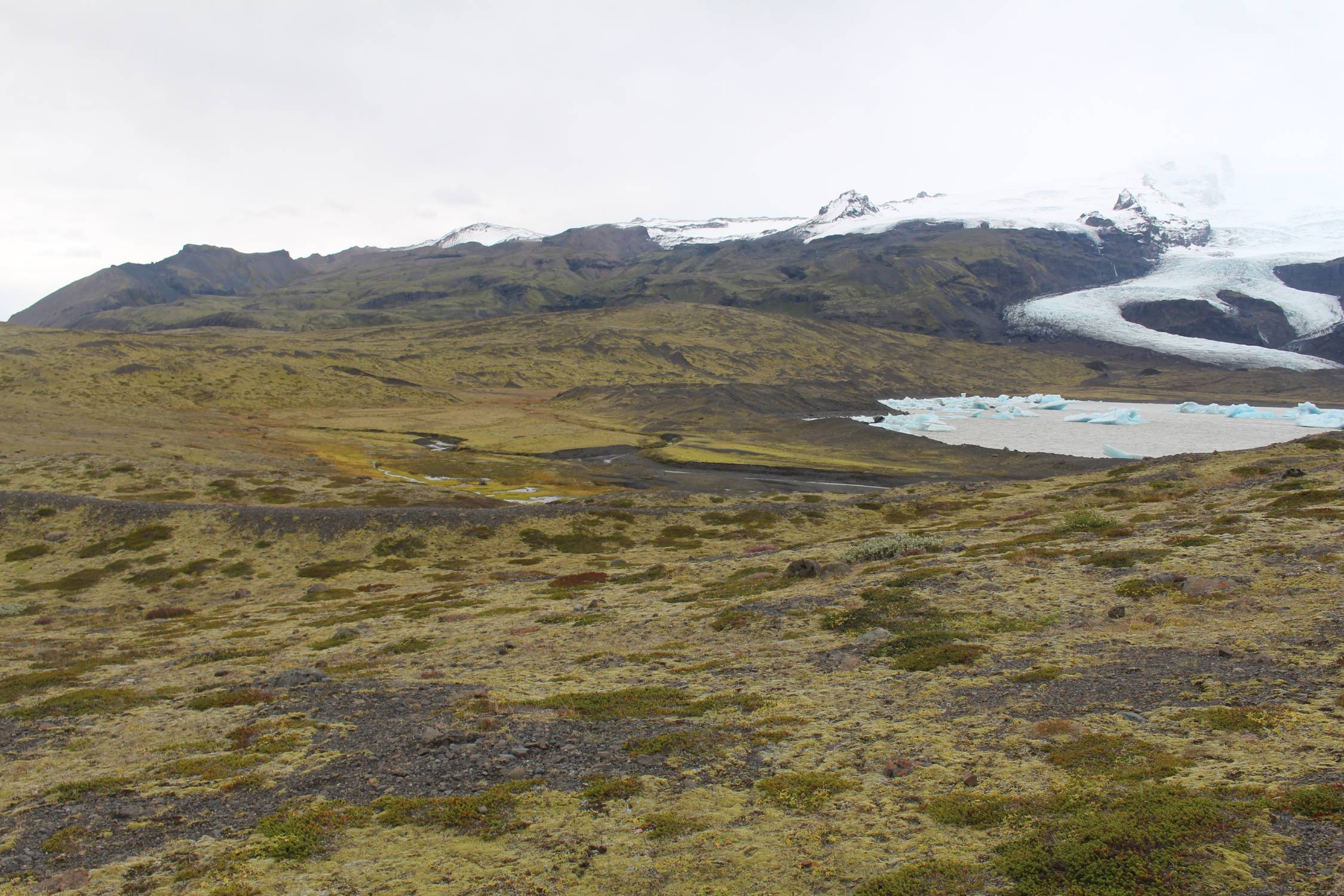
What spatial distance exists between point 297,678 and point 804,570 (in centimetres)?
2054

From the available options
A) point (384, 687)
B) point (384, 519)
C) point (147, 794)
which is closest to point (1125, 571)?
point (384, 687)

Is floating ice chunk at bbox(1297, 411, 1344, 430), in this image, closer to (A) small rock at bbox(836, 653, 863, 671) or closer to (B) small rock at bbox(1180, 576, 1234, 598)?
(B) small rock at bbox(1180, 576, 1234, 598)

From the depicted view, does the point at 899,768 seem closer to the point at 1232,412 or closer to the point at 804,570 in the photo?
the point at 804,570

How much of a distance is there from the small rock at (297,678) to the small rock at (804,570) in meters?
19.4

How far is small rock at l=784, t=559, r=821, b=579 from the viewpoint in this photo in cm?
3312

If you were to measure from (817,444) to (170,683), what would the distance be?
123 m

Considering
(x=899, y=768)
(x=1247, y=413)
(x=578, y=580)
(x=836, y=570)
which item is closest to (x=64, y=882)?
(x=899, y=768)

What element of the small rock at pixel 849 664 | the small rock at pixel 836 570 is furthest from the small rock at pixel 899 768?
the small rock at pixel 836 570

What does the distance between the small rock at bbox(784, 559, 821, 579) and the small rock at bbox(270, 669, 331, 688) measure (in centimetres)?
1942

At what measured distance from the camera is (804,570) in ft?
110

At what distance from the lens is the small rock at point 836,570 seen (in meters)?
32.4

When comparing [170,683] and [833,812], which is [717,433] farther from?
[833,812]

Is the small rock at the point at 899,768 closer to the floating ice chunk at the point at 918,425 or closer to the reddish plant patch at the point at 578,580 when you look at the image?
the reddish plant patch at the point at 578,580

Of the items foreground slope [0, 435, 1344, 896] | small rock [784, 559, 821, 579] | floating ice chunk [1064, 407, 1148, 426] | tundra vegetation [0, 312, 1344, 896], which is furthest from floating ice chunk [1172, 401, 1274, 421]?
small rock [784, 559, 821, 579]
